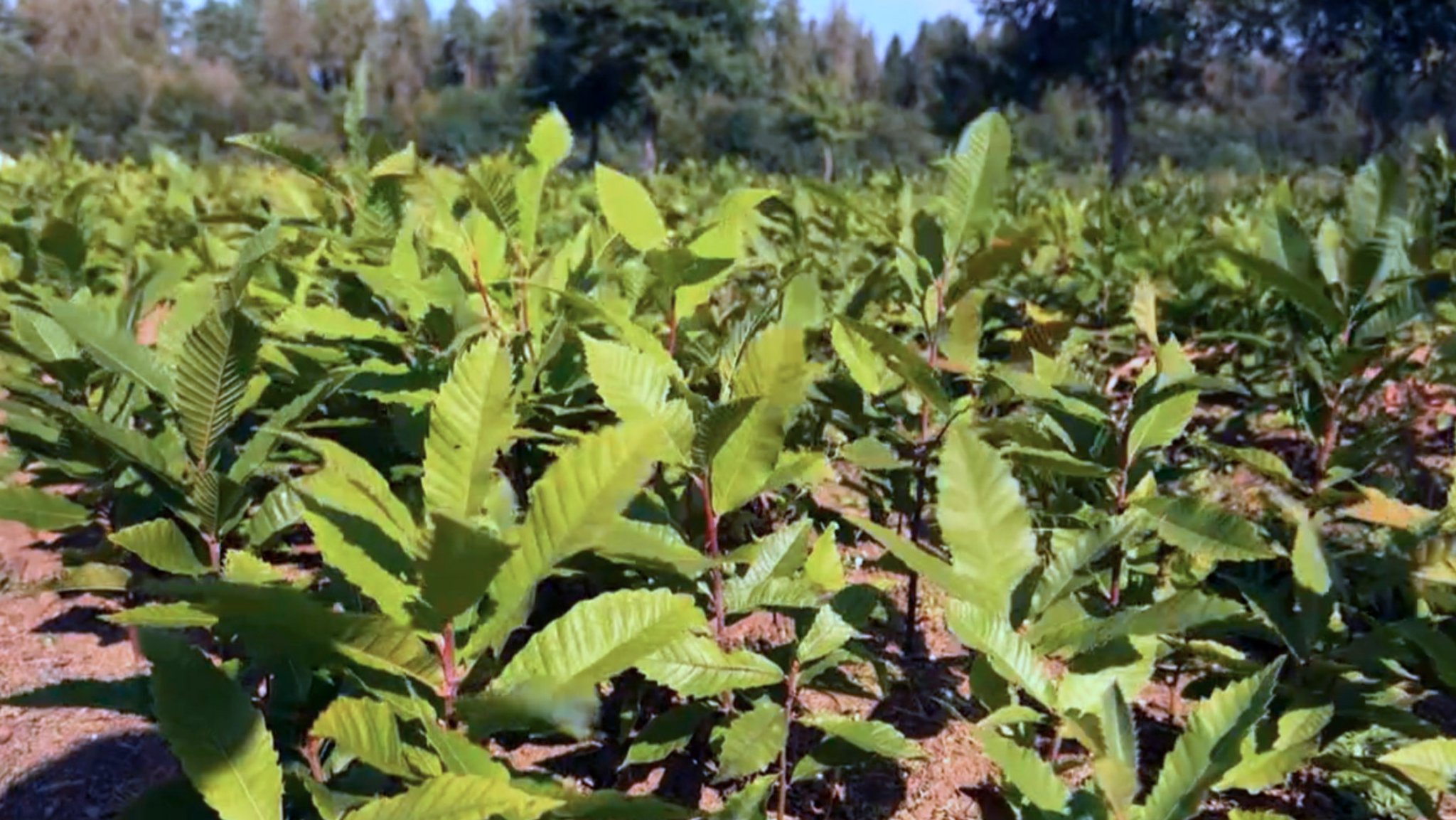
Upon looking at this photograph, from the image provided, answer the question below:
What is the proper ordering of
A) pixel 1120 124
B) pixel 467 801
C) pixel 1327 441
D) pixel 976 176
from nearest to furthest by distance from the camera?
pixel 467 801 < pixel 976 176 < pixel 1327 441 < pixel 1120 124

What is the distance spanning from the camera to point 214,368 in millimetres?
1555

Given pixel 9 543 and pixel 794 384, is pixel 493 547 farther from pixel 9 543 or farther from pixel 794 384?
pixel 9 543

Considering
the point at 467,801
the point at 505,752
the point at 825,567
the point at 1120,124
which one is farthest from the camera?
the point at 1120,124

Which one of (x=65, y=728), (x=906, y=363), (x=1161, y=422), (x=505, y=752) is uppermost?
(x=906, y=363)

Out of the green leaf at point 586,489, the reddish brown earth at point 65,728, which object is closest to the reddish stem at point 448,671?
the green leaf at point 586,489

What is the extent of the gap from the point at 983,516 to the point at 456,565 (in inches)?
26.8

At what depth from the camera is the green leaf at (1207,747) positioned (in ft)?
4.15

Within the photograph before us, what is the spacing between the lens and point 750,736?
156cm

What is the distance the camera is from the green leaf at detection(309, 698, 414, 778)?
115cm

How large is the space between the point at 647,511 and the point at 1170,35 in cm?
4210

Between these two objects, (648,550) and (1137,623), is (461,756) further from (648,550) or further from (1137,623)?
(1137,623)

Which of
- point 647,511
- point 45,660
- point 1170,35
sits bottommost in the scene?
point 45,660

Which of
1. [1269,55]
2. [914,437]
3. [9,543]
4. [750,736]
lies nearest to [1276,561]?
[914,437]

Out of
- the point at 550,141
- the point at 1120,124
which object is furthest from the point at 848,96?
the point at 550,141
